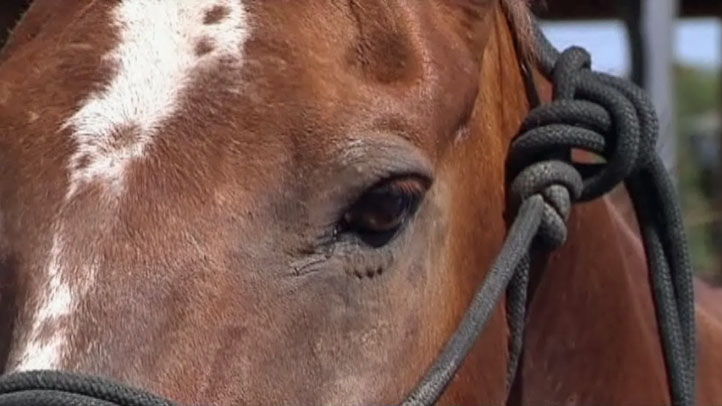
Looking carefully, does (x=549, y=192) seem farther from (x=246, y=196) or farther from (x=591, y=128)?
(x=246, y=196)

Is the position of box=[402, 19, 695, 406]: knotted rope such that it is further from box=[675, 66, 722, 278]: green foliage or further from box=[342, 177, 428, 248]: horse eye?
box=[675, 66, 722, 278]: green foliage

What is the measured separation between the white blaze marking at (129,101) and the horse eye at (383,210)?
0.24m

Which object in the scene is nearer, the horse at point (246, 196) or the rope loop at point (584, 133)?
the horse at point (246, 196)

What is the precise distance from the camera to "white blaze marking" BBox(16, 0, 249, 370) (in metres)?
1.89

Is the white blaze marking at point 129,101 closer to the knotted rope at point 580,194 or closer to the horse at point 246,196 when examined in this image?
the horse at point 246,196

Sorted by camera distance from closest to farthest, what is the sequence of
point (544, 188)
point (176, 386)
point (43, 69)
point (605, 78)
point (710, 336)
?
1. point (176, 386)
2. point (43, 69)
3. point (544, 188)
4. point (605, 78)
5. point (710, 336)

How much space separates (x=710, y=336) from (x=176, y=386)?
128 cm

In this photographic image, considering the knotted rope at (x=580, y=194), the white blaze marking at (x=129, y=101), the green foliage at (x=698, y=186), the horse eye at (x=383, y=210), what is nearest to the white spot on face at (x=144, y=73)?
the white blaze marking at (x=129, y=101)

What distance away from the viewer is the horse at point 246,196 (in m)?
1.91

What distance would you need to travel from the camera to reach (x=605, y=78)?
246 centimetres

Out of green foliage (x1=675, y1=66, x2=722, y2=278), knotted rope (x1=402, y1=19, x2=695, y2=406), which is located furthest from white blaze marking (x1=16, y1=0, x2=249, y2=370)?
green foliage (x1=675, y1=66, x2=722, y2=278)

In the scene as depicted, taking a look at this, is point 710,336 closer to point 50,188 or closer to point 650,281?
point 650,281

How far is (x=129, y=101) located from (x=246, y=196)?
7.5 inches

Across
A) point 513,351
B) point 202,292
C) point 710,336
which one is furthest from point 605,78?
point 202,292
